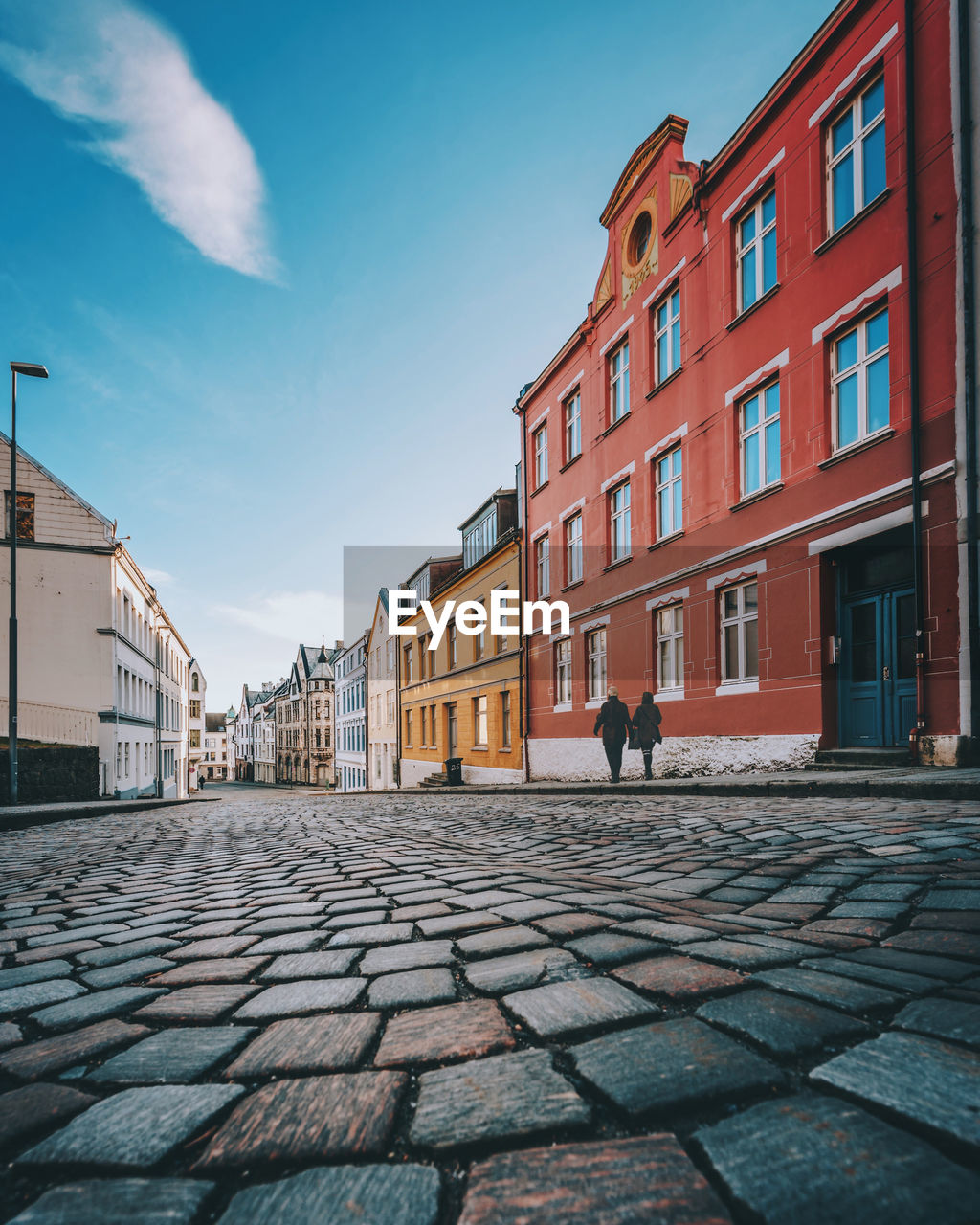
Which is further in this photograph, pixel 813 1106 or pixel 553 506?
pixel 553 506

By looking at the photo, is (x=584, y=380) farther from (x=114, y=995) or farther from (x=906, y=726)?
(x=114, y=995)

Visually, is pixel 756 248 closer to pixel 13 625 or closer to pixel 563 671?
pixel 563 671

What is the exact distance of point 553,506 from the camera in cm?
2038

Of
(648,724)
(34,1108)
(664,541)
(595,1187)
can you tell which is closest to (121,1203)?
(34,1108)

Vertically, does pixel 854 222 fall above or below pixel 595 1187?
above

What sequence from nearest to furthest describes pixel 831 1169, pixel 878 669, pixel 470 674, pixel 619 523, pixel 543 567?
pixel 831 1169 < pixel 878 669 < pixel 619 523 < pixel 543 567 < pixel 470 674

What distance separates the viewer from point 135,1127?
138 centimetres

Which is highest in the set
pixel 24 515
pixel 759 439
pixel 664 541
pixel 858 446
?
pixel 24 515

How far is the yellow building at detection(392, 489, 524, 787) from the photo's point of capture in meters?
22.7

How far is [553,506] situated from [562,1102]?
63.9ft

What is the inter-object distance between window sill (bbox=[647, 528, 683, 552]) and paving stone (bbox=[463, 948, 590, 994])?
12.8m

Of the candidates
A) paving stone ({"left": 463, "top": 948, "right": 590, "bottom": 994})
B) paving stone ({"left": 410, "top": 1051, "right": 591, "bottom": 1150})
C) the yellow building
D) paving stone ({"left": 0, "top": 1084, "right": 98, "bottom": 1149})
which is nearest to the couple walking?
the yellow building

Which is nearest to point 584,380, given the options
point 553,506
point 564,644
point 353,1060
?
point 553,506

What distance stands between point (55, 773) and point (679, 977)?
741 inches
